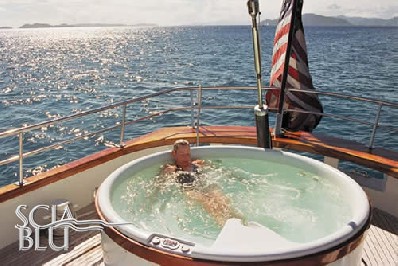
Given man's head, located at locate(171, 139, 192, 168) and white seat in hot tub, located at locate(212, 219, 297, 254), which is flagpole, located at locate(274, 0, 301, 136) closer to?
man's head, located at locate(171, 139, 192, 168)

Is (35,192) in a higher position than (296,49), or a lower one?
lower

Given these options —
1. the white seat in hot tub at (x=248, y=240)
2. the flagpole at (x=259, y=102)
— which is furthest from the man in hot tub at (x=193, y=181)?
the flagpole at (x=259, y=102)

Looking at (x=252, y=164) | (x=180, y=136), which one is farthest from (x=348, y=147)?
(x=180, y=136)

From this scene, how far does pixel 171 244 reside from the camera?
3322 millimetres

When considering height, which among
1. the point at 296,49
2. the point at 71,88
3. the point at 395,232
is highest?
the point at 296,49

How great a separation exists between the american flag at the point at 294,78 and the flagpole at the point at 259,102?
123cm

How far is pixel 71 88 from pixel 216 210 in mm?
27652

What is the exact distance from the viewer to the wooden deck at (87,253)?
450 centimetres

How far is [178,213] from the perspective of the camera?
4500 mm

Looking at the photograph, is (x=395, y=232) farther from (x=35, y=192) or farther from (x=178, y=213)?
(x=35, y=192)

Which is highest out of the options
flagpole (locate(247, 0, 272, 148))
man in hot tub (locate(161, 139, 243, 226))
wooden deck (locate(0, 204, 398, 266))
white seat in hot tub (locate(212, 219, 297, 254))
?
flagpole (locate(247, 0, 272, 148))

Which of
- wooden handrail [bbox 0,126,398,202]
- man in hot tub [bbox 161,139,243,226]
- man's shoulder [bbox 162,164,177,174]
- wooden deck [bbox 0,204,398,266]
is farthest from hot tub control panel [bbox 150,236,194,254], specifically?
wooden handrail [bbox 0,126,398,202]

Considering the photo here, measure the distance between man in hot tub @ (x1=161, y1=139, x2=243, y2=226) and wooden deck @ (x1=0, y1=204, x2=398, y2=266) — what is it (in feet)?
Answer: 3.90

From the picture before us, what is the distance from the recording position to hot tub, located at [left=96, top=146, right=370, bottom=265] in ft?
10.7
